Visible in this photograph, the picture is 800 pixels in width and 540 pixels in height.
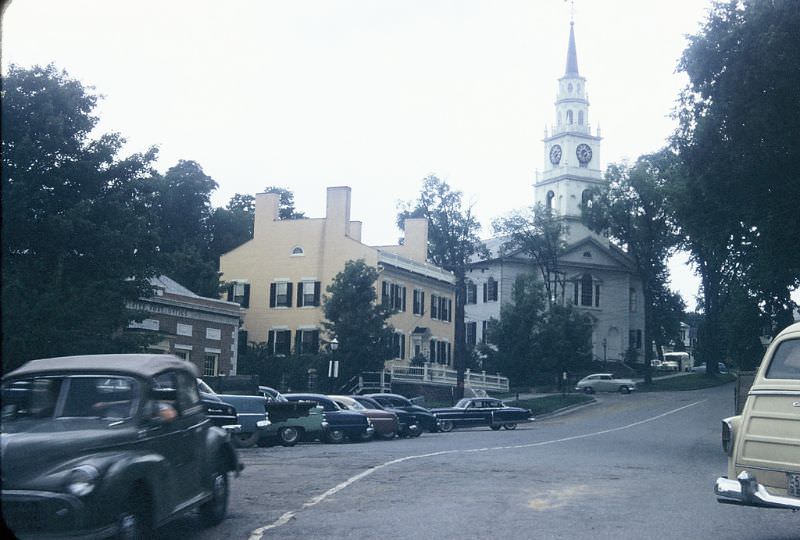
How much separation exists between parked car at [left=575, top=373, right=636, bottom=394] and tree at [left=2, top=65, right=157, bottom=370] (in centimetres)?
4456

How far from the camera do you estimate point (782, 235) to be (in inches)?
1146

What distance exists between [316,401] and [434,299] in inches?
1456

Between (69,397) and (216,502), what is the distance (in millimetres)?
2484

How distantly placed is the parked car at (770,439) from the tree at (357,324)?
39175 mm

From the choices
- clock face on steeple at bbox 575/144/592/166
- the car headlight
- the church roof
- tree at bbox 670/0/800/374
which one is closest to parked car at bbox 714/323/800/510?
the car headlight

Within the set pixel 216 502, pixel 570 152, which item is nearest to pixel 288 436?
pixel 216 502

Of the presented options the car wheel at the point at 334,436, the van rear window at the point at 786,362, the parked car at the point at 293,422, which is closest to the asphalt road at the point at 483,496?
the parked car at the point at 293,422

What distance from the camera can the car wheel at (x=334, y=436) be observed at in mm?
27531

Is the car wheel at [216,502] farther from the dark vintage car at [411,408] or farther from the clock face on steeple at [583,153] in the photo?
the clock face on steeple at [583,153]

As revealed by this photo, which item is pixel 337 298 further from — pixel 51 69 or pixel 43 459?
pixel 43 459

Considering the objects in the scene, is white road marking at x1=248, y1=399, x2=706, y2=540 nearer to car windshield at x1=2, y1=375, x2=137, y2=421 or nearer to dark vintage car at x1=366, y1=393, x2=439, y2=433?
car windshield at x1=2, y1=375, x2=137, y2=421

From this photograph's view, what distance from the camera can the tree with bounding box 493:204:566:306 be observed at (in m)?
78.1

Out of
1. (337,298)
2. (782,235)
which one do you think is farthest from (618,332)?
(782,235)

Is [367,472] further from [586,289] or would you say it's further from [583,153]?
[583,153]
